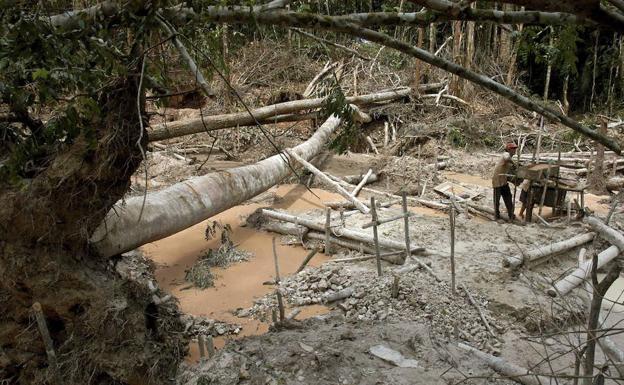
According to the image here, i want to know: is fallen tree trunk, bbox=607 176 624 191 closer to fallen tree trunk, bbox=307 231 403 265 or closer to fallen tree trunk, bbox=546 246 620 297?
fallen tree trunk, bbox=546 246 620 297

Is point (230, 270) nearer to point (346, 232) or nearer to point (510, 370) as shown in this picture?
point (346, 232)

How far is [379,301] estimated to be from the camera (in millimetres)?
5527

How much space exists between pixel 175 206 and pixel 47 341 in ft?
7.49

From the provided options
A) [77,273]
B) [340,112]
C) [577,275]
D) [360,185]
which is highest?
[340,112]

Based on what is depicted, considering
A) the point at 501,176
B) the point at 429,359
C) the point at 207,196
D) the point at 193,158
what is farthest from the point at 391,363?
the point at 193,158

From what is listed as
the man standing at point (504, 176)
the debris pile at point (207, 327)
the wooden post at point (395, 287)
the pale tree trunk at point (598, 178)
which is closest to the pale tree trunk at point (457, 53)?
the pale tree trunk at point (598, 178)

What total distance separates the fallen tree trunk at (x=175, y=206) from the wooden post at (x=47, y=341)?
2.83 ft

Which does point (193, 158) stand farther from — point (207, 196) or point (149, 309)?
point (149, 309)

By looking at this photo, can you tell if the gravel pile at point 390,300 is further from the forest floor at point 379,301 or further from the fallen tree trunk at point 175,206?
the fallen tree trunk at point 175,206

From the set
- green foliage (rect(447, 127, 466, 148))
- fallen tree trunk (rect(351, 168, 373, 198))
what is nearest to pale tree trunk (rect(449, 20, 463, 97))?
green foliage (rect(447, 127, 466, 148))

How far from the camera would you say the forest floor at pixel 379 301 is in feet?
12.7

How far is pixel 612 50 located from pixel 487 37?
4532 millimetres

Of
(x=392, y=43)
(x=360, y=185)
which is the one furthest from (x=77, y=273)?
(x=360, y=185)

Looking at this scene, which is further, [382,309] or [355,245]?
[355,245]
